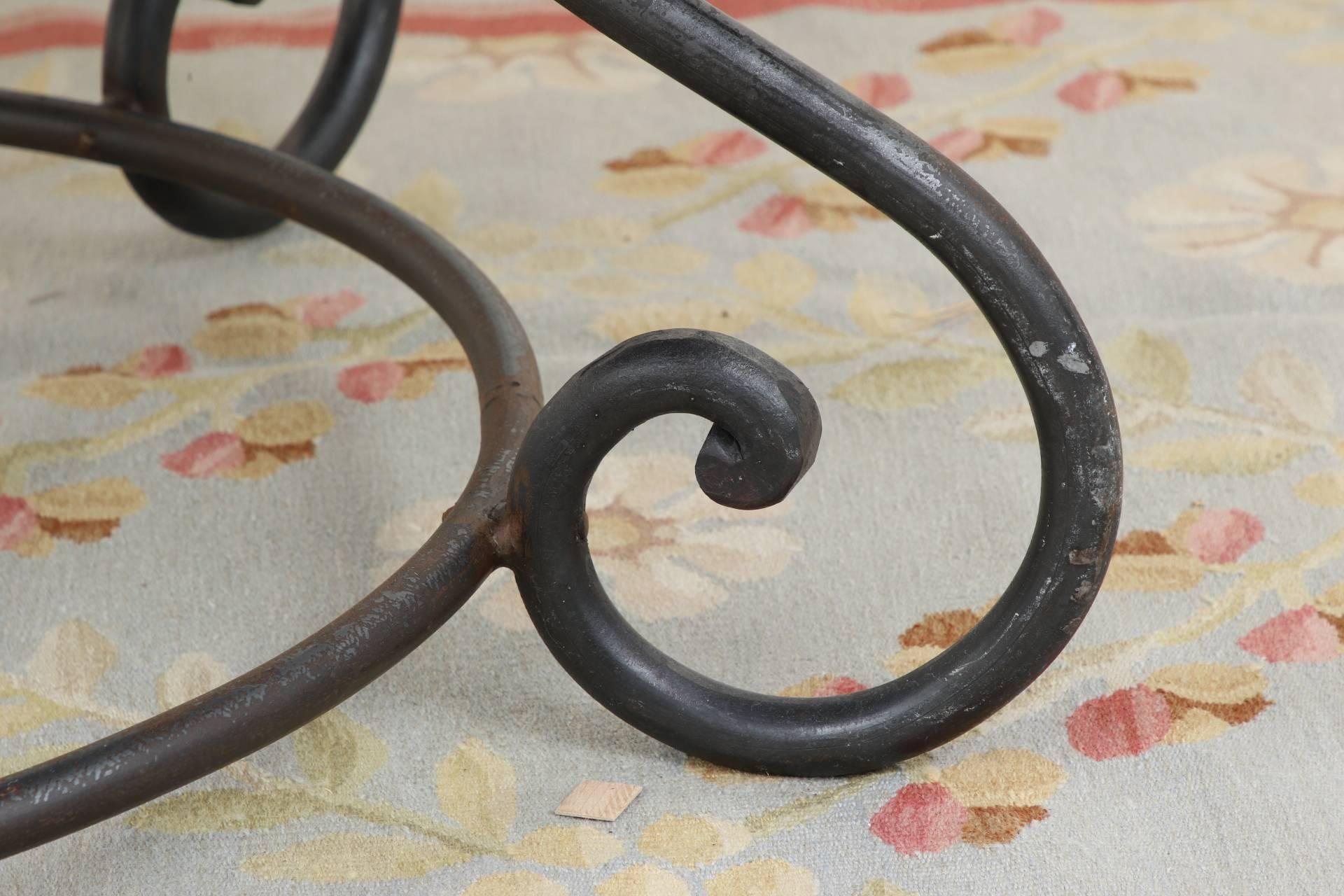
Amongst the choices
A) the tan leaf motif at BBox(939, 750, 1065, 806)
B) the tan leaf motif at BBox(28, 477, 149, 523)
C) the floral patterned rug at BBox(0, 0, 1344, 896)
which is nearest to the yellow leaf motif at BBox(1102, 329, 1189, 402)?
the floral patterned rug at BBox(0, 0, 1344, 896)

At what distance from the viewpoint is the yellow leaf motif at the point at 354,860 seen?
0.46m

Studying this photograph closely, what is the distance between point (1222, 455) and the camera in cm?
67

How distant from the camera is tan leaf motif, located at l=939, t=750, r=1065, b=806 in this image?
19.3 inches

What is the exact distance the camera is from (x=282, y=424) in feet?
2.35

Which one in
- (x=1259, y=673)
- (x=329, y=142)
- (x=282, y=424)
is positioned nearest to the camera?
(x=1259, y=673)

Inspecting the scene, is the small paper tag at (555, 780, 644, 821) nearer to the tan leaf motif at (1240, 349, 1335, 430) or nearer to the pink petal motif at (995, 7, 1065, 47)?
the tan leaf motif at (1240, 349, 1335, 430)

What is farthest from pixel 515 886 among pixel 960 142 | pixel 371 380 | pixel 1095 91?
pixel 1095 91

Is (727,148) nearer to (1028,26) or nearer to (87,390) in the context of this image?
(1028,26)

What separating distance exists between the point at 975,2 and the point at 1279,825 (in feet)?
2.95

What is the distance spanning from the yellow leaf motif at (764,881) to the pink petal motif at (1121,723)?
0.40ft

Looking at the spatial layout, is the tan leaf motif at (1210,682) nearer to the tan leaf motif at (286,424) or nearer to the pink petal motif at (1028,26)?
the tan leaf motif at (286,424)

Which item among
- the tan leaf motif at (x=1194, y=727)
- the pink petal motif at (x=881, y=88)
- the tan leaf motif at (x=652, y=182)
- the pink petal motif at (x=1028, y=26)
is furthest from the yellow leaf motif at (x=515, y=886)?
the pink petal motif at (x=1028, y=26)

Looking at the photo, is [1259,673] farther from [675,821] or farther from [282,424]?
[282,424]

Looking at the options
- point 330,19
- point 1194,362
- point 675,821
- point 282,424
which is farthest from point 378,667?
point 330,19
